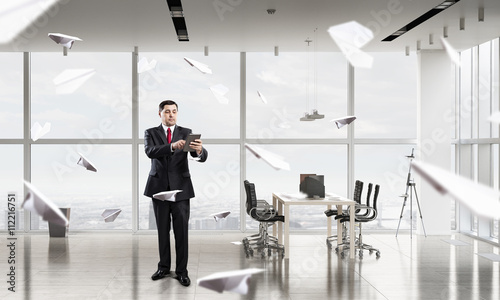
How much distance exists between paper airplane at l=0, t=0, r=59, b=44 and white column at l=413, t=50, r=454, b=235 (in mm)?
6040

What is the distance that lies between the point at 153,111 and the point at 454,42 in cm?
508

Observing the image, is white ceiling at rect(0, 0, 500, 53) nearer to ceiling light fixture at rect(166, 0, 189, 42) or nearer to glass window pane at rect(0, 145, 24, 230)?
ceiling light fixture at rect(166, 0, 189, 42)

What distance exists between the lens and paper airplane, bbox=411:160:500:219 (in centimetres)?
81

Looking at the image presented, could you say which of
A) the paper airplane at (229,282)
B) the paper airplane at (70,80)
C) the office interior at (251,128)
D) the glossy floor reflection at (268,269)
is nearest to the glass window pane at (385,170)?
the office interior at (251,128)

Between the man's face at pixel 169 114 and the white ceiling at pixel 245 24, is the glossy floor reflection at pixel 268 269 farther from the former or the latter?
the white ceiling at pixel 245 24

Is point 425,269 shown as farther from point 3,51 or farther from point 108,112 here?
point 3,51

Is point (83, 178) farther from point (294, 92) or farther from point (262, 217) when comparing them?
point (294, 92)

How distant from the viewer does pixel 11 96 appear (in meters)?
9.27

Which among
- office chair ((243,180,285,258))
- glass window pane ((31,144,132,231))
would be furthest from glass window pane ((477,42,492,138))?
glass window pane ((31,144,132,231))

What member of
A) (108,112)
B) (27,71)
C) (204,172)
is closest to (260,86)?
(204,172)

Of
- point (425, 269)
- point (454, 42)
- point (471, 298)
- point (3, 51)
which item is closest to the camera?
point (471, 298)

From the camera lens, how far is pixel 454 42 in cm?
814

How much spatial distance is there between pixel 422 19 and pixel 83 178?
6.13 meters

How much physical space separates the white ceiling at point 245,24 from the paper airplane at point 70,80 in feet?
14.4
